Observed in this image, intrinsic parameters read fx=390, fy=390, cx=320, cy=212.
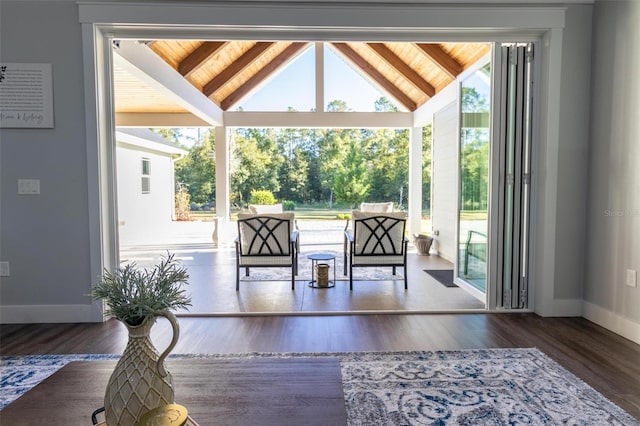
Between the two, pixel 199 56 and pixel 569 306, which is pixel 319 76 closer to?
pixel 199 56

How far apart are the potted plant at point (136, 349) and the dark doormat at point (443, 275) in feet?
13.6

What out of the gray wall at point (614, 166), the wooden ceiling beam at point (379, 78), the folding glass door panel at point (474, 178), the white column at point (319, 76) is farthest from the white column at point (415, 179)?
the gray wall at point (614, 166)

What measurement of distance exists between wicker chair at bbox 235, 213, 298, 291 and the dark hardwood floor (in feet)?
3.70

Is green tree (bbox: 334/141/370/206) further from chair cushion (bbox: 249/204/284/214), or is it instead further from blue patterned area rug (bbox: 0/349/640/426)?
blue patterned area rug (bbox: 0/349/640/426)

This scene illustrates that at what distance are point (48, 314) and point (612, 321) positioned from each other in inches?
183

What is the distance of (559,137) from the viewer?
3.36 meters

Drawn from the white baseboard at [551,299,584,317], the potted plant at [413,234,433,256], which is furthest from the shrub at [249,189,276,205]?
the white baseboard at [551,299,584,317]

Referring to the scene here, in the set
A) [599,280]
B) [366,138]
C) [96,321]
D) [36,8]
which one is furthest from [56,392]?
[366,138]

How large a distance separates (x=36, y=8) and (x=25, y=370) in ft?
9.26

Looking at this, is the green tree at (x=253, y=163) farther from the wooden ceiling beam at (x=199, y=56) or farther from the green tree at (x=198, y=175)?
the wooden ceiling beam at (x=199, y=56)

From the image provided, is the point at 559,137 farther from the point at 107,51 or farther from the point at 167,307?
the point at 107,51

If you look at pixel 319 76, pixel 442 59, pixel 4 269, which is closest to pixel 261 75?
pixel 319 76

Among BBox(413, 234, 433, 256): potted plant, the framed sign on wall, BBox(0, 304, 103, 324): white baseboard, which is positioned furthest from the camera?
BBox(413, 234, 433, 256): potted plant

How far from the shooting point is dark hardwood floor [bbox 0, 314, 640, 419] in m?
2.67
